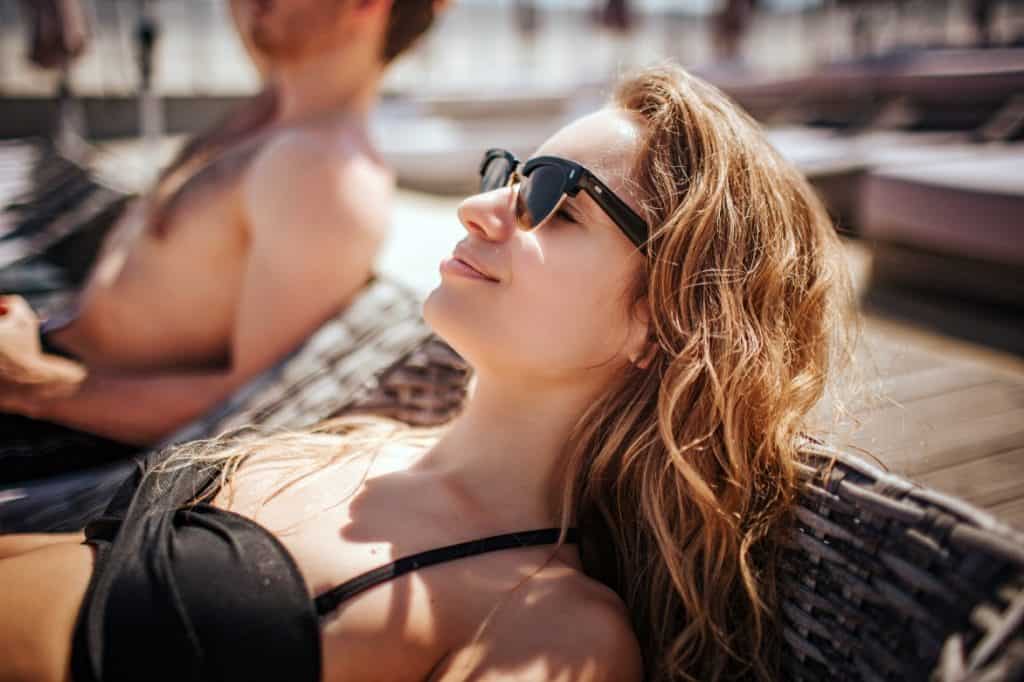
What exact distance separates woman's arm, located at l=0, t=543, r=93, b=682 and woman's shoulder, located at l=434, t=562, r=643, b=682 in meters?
0.47

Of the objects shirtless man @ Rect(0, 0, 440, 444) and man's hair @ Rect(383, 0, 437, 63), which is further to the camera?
man's hair @ Rect(383, 0, 437, 63)

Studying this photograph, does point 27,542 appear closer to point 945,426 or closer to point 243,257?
point 243,257

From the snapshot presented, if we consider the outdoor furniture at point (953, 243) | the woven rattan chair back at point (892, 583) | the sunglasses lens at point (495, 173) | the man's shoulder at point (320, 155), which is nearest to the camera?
the woven rattan chair back at point (892, 583)

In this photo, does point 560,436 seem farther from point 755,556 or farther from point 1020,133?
point 1020,133

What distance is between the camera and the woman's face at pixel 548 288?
1.17 metres

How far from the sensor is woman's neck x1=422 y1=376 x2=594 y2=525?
4.09 feet

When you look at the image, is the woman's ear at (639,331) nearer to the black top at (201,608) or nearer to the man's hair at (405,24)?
the black top at (201,608)

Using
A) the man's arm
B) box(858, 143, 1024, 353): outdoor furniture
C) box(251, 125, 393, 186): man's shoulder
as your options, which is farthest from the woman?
box(858, 143, 1024, 353): outdoor furniture

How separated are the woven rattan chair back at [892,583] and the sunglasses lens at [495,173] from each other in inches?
26.5

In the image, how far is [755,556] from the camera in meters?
1.20

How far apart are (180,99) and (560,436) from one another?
12082 millimetres

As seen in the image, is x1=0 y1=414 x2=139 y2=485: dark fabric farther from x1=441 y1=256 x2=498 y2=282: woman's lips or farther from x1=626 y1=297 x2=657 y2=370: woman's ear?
x1=626 y1=297 x2=657 y2=370: woman's ear

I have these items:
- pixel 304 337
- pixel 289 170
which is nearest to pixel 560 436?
pixel 304 337

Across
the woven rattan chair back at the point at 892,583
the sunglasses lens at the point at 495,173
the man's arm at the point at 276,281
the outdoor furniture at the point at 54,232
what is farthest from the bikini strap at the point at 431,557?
the outdoor furniture at the point at 54,232
